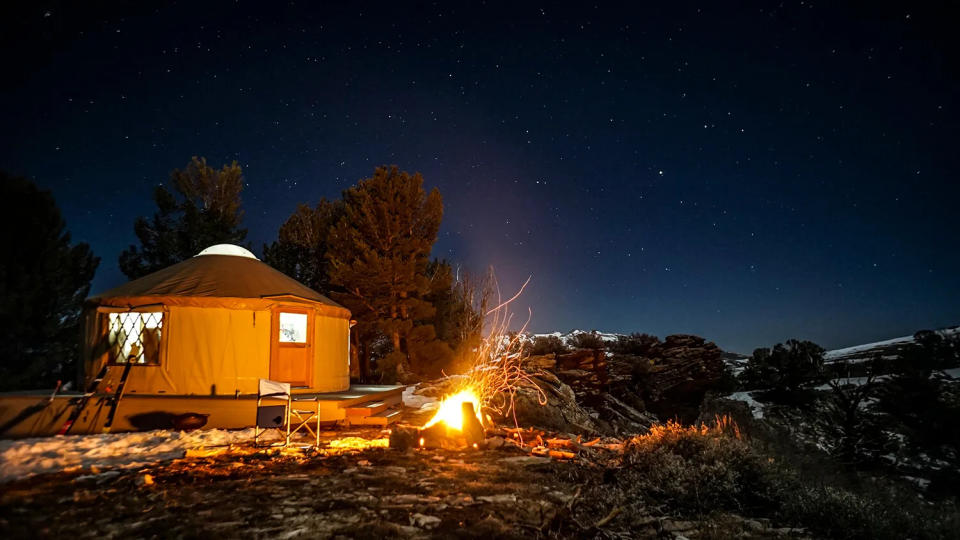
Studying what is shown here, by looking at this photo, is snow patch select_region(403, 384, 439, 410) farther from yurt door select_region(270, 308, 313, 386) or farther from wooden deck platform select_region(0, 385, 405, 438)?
wooden deck platform select_region(0, 385, 405, 438)

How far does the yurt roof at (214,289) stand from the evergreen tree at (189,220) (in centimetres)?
635

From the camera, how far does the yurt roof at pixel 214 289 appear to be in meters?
7.23

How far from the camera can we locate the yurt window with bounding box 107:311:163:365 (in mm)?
7242

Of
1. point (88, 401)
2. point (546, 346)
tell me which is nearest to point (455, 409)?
point (88, 401)

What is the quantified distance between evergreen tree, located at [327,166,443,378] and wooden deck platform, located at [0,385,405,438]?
6876 mm

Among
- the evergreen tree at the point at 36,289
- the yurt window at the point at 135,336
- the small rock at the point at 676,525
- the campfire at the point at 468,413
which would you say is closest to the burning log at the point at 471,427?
the campfire at the point at 468,413

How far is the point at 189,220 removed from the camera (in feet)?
47.4

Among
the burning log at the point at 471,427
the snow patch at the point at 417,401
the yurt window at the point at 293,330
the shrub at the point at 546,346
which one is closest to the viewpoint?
the burning log at the point at 471,427

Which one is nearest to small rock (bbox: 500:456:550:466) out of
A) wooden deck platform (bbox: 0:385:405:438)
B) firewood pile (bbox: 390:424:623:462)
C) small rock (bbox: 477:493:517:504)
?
firewood pile (bbox: 390:424:623:462)

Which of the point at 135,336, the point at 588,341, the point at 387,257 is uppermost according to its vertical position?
the point at 387,257

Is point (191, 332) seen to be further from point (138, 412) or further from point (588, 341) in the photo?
point (588, 341)

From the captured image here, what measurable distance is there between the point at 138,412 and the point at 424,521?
19.3 feet

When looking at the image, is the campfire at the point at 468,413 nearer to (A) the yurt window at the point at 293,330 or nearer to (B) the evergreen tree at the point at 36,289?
(A) the yurt window at the point at 293,330

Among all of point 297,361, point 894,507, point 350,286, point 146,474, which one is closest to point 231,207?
point 350,286
